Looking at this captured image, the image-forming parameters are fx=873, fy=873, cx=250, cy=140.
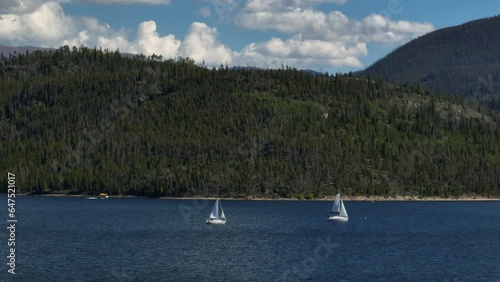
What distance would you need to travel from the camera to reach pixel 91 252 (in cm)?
16662

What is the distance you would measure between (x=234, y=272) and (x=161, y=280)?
15.1 m

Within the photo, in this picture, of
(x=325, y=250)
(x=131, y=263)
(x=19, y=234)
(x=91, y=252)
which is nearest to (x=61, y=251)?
(x=91, y=252)

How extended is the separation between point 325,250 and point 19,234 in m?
70.6

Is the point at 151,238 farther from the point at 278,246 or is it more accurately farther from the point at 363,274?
the point at 363,274

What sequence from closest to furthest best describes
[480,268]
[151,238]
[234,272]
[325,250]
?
1. [234,272]
2. [480,268]
3. [325,250]
4. [151,238]

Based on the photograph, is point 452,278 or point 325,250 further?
point 325,250

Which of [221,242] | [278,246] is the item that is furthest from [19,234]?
[278,246]

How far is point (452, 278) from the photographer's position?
143 metres

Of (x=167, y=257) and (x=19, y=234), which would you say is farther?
(x=19, y=234)

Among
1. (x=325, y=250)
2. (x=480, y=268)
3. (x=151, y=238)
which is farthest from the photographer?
(x=151, y=238)

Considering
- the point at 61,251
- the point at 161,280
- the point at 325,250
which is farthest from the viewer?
the point at 325,250

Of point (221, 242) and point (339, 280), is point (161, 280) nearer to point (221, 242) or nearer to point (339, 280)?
point (339, 280)

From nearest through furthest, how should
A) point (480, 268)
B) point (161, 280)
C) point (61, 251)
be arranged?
point (161, 280) → point (480, 268) → point (61, 251)

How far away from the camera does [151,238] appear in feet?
645
